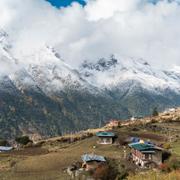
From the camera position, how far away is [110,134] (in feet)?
387

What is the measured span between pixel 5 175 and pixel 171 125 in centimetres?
7757

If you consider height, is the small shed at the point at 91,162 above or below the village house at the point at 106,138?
below

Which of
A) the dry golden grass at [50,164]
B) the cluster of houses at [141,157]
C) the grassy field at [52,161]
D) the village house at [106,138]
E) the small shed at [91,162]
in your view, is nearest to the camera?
the dry golden grass at [50,164]

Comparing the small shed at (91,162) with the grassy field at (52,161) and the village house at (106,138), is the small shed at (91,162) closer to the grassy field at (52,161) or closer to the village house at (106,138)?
the grassy field at (52,161)

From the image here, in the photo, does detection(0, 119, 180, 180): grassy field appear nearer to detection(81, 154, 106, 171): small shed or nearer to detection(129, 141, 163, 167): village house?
detection(129, 141, 163, 167): village house

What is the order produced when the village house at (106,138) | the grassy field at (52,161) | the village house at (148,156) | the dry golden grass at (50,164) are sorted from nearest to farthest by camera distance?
the dry golden grass at (50,164), the grassy field at (52,161), the village house at (148,156), the village house at (106,138)

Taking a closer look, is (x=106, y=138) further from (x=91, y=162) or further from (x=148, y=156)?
(x=91, y=162)

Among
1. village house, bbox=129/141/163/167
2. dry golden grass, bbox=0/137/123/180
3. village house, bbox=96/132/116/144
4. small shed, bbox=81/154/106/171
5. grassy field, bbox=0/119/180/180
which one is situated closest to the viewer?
dry golden grass, bbox=0/137/123/180

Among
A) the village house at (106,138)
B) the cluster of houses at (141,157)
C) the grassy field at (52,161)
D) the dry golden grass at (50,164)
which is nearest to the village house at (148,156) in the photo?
the cluster of houses at (141,157)

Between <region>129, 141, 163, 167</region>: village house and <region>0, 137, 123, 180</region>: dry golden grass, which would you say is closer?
<region>0, 137, 123, 180</region>: dry golden grass

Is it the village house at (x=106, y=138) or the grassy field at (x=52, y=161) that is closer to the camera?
the grassy field at (x=52, y=161)

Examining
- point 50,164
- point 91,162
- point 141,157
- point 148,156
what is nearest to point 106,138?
point 148,156

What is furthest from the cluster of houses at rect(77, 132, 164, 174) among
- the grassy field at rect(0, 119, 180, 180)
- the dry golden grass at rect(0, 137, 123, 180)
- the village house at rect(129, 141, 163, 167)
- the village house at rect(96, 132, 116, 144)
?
the village house at rect(96, 132, 116, 144)

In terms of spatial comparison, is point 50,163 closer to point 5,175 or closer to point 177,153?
point 5,175
